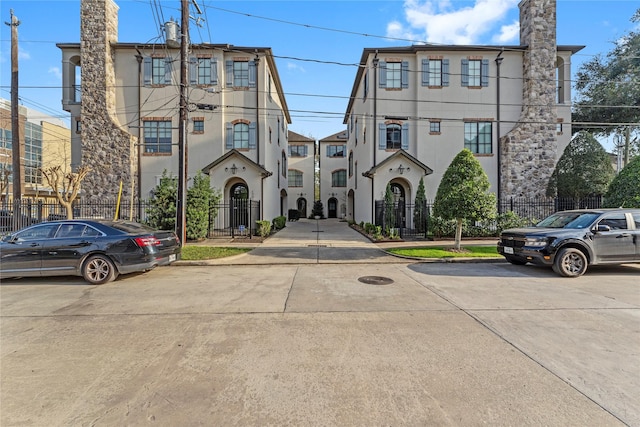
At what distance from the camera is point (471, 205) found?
10.8m

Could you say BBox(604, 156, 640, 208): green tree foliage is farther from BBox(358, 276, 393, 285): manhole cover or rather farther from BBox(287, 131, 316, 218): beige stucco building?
BBox(287, 131, 316, 218): beige stucco building

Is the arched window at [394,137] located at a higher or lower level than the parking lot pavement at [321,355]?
higher

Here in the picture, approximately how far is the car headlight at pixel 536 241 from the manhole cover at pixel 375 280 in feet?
12.9

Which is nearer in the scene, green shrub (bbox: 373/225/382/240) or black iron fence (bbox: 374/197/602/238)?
green shrub (bbox: 373/225/382/240)

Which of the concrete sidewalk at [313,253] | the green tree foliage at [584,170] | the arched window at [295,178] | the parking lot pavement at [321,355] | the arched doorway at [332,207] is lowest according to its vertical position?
the parking lot pavement at [321,355]

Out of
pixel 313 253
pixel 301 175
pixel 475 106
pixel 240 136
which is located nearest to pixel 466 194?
pixel 313 253

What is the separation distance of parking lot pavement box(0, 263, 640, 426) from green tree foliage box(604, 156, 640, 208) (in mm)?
5775

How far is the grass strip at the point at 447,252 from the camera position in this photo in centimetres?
1026

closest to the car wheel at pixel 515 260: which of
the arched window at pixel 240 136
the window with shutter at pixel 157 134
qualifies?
the arched window at pixel 240 136

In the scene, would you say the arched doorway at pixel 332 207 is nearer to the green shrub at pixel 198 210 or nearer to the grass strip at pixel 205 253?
the green shrub at pixel 198 210

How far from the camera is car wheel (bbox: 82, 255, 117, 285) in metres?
6.99

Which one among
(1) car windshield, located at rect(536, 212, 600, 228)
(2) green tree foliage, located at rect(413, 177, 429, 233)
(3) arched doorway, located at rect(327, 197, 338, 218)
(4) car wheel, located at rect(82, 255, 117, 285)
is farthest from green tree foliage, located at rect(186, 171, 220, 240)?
(3) arched doorway, located at rect(327, 197, 338, 218)

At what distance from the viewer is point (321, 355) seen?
11.8 ft

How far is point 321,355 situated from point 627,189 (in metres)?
13.0
